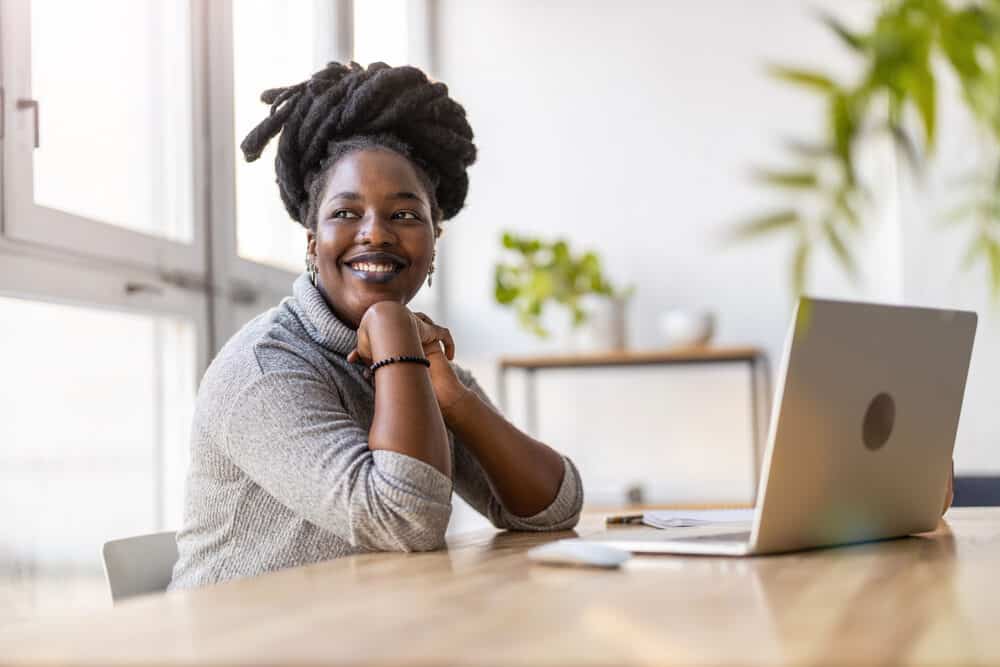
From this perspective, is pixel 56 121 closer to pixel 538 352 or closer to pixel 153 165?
pixel 153 165

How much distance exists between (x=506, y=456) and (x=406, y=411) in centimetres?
29

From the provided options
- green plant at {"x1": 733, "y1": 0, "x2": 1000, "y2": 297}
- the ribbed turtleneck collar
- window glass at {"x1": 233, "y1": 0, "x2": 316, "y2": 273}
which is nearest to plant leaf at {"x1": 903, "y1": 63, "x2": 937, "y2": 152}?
green plant at {"x1": 733, "y1": 0, "x2": 1000, "y2": 297}

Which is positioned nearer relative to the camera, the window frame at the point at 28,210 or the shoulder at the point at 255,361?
the shoulder at the point at 255,361

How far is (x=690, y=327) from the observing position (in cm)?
367

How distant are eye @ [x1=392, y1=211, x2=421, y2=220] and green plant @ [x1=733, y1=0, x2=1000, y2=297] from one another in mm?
1151

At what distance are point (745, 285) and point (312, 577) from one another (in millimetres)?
3044

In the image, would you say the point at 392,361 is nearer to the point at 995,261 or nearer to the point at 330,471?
the point at 330,471

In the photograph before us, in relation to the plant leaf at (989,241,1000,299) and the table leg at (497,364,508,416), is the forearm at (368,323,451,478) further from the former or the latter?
the table leg at (497,364,508,416)

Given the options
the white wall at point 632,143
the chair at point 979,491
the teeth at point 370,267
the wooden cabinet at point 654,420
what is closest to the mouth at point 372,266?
the teeth at point 370,267

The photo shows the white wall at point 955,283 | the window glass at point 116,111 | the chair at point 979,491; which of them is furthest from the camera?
the white wall at point 955,283

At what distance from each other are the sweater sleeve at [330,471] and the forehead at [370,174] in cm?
38

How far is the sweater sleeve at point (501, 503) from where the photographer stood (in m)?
1.65

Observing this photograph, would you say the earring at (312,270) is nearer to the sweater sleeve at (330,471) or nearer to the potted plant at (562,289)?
the sweater sleeve at (330,471)

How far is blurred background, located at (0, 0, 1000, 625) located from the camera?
1979 mm
